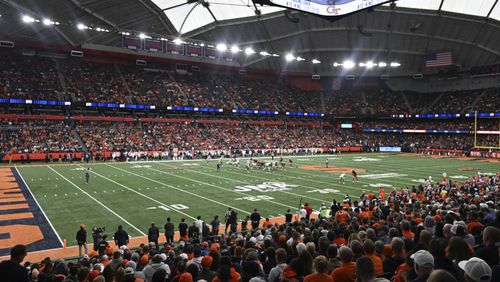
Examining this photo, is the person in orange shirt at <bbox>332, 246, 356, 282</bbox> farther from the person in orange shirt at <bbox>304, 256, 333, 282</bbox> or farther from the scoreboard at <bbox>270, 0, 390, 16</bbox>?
the scoreboard at <bbox>270, 0, 390, 16</bbox>

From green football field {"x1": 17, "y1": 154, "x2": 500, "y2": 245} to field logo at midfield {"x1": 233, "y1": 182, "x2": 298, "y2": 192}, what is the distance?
71mm

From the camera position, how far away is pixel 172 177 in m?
32.3

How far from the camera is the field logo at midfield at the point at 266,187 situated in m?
26.9

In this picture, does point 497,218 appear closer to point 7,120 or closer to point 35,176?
point 35,176

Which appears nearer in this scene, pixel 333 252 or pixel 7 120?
pixel 333 252

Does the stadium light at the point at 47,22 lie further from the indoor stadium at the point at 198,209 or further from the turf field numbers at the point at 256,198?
the turf field numbers at the point at 256,198

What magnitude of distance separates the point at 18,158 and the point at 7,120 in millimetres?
7490

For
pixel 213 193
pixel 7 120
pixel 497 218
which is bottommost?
pixel 213 193

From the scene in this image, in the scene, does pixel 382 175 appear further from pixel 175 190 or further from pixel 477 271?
pixel 477 271

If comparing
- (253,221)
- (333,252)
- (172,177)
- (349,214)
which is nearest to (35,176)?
(172,177)

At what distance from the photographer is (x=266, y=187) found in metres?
28.0

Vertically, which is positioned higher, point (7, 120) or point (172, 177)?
point (7, 120)

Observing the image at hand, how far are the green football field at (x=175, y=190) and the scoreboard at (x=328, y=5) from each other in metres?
10.2

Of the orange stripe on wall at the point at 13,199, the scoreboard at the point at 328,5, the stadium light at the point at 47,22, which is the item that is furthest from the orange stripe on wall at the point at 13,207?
the stadium light at the point at 47,22
